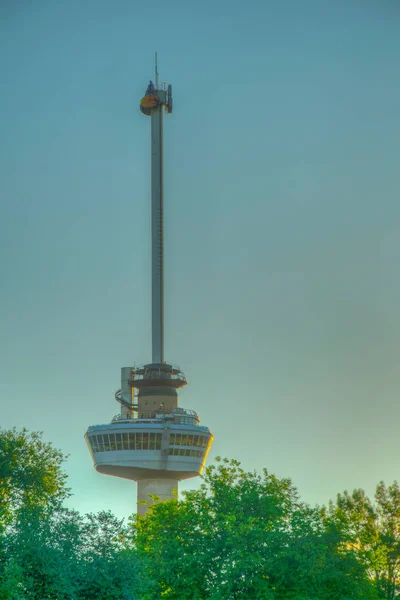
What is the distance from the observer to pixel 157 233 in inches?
6757

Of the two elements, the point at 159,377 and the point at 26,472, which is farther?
the point at 159,377

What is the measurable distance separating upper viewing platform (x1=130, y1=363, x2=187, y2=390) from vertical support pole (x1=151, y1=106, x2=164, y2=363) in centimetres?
241

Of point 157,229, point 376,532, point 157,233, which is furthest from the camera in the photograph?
point 157,229

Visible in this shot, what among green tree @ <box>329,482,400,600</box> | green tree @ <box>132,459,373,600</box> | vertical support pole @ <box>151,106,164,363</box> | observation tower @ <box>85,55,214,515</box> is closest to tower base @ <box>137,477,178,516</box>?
observation tower @ <box>85,55,214,515</box>

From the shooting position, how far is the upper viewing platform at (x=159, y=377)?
161625 millimetres

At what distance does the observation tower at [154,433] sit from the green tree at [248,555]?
2247 inches

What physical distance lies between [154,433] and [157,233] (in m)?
37.1

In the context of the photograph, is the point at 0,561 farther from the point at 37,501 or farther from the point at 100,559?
the point at 37,501

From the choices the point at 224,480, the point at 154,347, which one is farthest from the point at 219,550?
the point at 154,347

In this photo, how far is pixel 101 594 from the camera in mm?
69688

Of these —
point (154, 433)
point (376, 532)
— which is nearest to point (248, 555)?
point (376, 532)

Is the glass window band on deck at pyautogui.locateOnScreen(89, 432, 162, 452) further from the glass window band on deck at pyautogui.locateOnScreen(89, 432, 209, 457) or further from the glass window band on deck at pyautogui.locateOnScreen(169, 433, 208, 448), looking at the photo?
the glass window band on deck at pyautogui.locateOnScreen(169, 433, 208, 448)

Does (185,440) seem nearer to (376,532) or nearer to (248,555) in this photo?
(376,532)

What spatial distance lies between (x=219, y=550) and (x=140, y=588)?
1739 centimetres
